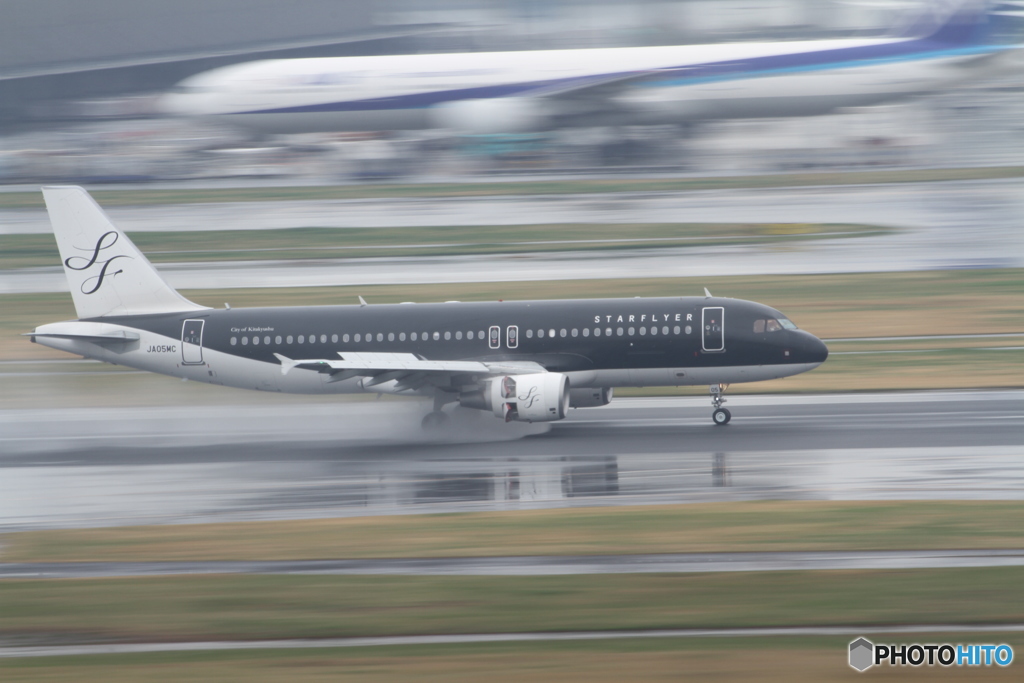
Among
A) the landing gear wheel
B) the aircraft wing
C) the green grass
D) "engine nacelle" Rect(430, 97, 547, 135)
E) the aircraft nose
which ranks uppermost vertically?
"engine nacelle" Rect(430, 97, 547, 135)

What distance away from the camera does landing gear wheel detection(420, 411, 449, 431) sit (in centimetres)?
2817

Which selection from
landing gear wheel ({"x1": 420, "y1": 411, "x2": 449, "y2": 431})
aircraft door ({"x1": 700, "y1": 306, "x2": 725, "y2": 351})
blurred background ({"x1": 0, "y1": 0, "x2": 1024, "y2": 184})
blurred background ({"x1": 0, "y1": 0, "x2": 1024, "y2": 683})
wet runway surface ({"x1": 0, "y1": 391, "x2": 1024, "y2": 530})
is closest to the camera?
blurred background ({"x1": 0, "y1": 0, "x2": 1024, "y2": 683})

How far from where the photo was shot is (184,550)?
693 inches

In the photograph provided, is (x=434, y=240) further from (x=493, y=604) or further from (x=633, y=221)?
(x=493, y=604)

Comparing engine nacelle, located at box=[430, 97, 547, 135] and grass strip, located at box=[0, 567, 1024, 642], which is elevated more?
engine nacelle, located at box=[430, 97, 547, 135]

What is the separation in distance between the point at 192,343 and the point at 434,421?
7835 millimetres

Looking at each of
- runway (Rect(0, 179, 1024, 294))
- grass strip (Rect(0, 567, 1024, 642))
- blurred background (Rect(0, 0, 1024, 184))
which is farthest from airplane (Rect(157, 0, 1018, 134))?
grass strip (Rect(0, 567, 1024, 642))

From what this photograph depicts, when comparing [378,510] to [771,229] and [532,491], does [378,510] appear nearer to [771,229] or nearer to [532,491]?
[532,491]

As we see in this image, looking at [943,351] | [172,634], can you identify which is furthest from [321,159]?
[172,634]

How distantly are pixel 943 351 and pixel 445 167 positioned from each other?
46.5 meters

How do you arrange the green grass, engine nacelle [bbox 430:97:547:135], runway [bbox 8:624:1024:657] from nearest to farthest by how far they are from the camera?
1. runway [bbox 8:624:1024:657]
2. the green grass
3. engine nacelle [bbox 430:97:547:135]

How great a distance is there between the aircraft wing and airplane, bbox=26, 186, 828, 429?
54mm

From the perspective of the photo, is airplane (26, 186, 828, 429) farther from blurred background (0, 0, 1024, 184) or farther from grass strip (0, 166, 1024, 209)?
blurred background (0, 0, 1024, 184)

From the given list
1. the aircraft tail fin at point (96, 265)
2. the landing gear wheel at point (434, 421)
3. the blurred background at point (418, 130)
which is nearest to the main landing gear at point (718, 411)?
the landing gear wheel at point (434, 421)
